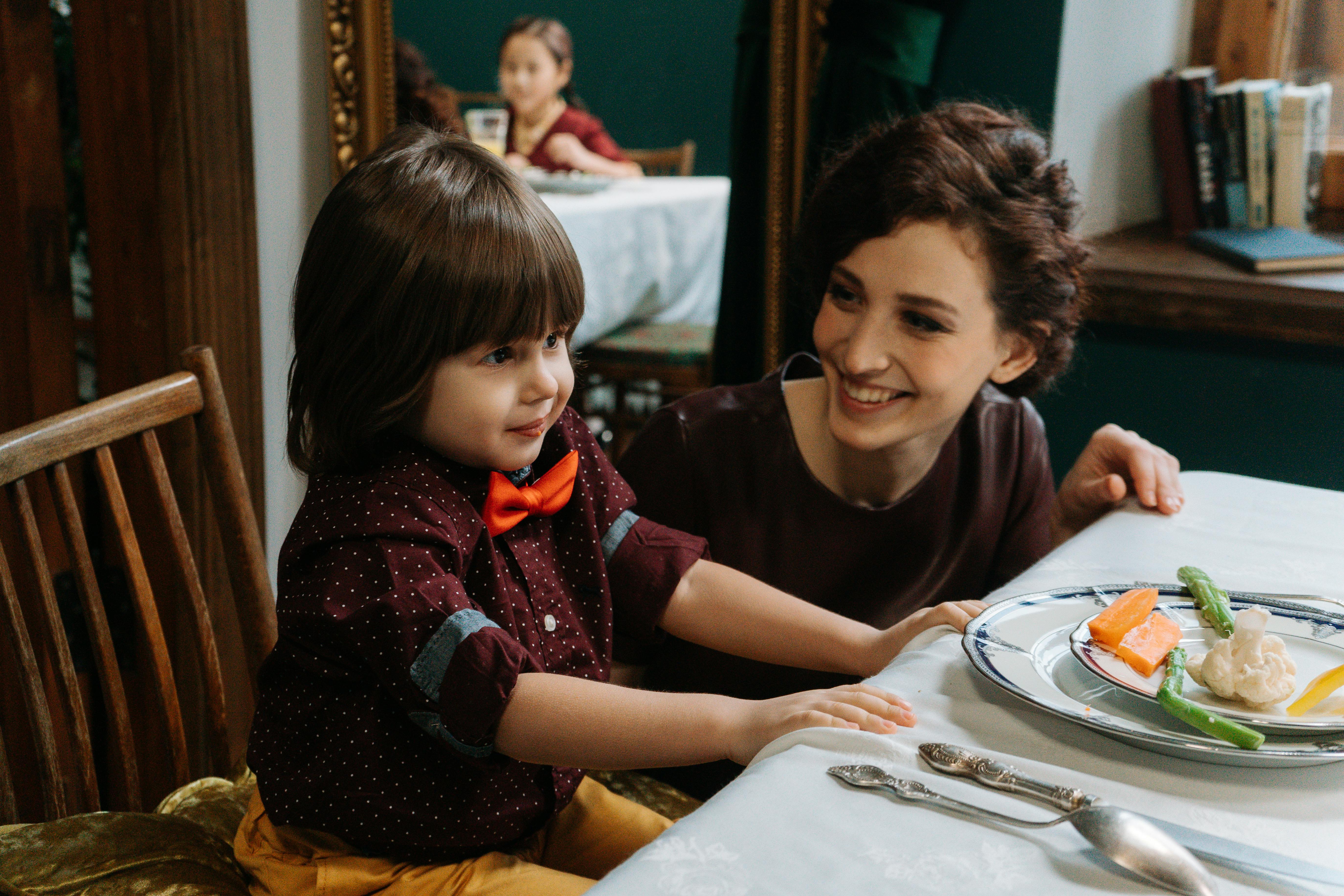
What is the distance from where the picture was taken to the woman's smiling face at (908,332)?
3.94 ft

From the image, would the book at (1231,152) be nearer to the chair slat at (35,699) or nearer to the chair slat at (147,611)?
the chair slat at (147,611)

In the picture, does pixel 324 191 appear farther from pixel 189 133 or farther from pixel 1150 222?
pixel 1150 222

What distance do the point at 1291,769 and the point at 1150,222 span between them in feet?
6.32

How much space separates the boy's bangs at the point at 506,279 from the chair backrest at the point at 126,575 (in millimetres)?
398

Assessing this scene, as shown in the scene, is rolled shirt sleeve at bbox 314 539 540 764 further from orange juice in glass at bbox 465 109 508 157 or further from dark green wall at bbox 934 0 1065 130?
orange juice in glass at bbox 465 109 508 157

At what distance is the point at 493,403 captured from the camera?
2.85 ft

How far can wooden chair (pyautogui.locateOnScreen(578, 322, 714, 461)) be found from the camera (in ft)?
10.8

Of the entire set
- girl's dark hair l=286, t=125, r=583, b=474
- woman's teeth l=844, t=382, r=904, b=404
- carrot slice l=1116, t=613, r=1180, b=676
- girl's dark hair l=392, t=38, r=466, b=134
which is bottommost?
carrot slice l=1116, t=613, r=1180, b=676

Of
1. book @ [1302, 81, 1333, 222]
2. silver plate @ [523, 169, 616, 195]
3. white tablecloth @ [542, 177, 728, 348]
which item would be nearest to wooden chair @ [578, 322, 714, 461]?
white tablecloth @ [542, 177, 728, 348]

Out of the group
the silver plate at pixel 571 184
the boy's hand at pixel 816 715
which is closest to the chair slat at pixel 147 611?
the boy's hand at pixel 816 715

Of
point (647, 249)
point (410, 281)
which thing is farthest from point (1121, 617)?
point (647, 249)

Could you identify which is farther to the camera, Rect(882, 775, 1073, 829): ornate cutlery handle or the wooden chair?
the wooden chair

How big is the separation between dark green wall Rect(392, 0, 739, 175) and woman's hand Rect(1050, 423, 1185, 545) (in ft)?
10.2

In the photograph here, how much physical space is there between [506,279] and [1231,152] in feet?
6.02
